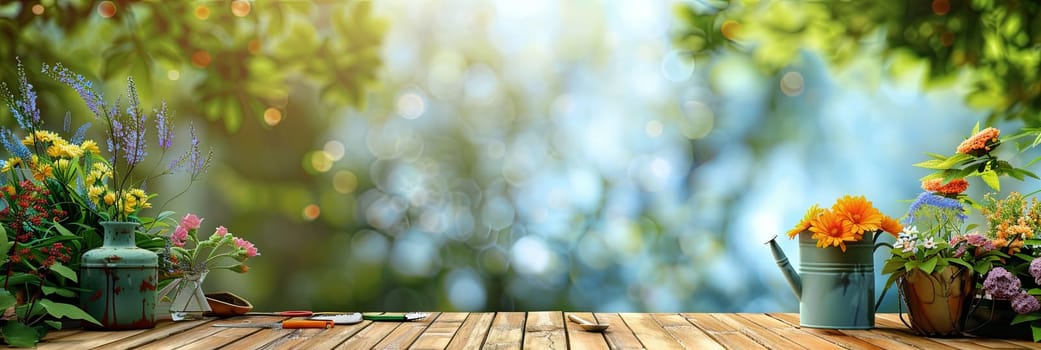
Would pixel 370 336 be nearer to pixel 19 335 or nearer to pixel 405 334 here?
pixel 405 334

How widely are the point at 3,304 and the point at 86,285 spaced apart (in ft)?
1.06

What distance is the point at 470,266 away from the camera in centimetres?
320

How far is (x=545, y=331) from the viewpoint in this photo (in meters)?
2.40

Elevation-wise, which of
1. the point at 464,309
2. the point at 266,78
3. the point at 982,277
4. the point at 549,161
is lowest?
the point at 464,309

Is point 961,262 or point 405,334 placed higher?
point 961,262

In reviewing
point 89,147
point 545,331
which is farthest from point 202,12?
point 545,331

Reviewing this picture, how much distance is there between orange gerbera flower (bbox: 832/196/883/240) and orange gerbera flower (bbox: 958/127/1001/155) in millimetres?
331

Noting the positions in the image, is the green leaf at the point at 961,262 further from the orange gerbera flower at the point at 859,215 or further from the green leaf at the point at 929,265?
the orange gerbera flower at the point at 859,215

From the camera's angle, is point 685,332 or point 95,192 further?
point 95,192

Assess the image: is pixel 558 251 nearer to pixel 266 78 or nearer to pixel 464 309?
pixel 464 309

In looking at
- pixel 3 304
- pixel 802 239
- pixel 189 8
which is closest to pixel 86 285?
pixel 3 304

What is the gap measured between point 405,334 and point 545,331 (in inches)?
14.7

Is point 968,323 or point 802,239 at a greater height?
point 802,239

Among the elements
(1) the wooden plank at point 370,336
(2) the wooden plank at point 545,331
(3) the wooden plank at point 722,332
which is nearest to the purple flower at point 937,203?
(3) the wooden plank at point 722,332
